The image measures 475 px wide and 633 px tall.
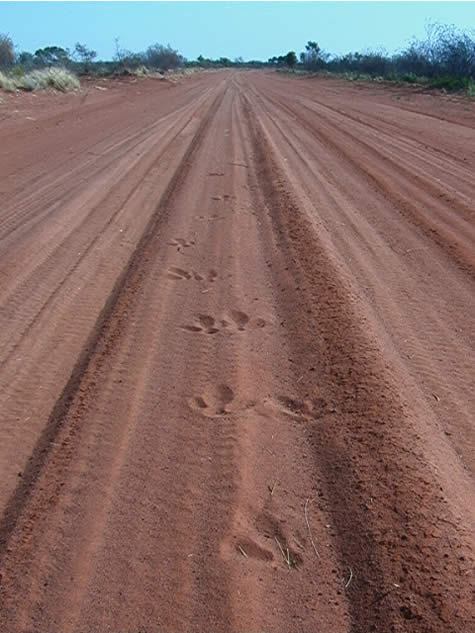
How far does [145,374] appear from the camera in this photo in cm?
573

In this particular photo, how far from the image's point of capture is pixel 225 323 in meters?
6.73

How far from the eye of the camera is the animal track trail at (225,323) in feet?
21.6

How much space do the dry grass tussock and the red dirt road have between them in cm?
2280

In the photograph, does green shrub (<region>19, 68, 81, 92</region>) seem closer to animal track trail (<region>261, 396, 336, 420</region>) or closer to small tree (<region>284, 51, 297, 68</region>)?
animal track trail (<region>261, 396, 336, 420</region>)

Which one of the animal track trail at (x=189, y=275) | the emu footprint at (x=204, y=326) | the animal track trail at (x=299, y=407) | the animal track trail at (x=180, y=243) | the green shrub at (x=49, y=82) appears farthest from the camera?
the green shrub at (x=49, y=82)

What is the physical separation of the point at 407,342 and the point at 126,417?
8.22 ft

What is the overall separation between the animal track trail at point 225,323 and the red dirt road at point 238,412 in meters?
0.03

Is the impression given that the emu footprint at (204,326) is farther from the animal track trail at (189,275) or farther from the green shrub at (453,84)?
the green shrub at (453,84)

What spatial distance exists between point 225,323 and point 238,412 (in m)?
1.67

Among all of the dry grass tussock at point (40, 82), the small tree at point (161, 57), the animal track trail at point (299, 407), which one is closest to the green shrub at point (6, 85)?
the dry grass tussock at point (40, 82)

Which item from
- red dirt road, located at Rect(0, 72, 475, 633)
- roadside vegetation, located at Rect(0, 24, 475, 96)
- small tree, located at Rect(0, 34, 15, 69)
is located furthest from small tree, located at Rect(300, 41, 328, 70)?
red dirt road, located at Rect(0, 72, 475, 633)

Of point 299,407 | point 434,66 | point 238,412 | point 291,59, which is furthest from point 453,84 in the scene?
point 291,59

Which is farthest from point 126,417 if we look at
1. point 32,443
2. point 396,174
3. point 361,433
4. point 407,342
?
point 396,174

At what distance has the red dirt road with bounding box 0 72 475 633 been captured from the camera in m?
3.59
